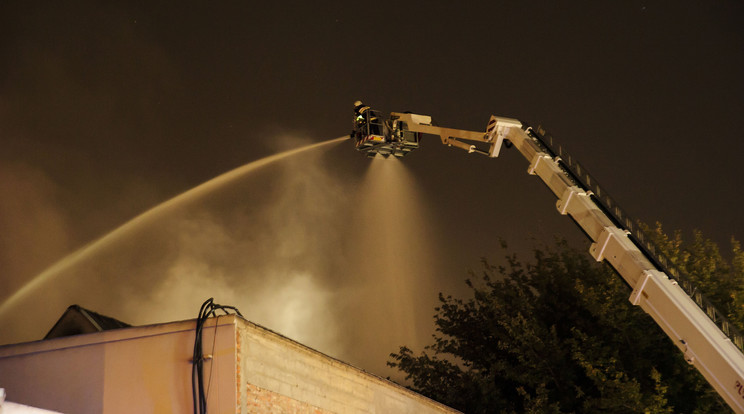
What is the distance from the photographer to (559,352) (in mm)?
28359

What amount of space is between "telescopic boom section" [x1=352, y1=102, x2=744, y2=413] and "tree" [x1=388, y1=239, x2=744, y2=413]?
30.7ft

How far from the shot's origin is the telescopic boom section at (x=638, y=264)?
42.4 feet

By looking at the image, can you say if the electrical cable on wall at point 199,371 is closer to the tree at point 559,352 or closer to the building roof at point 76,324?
the building roof at point 76,324

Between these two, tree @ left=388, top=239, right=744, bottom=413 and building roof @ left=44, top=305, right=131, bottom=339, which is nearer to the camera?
A: building roof @ left=44, top=305, right=131, bottom=339

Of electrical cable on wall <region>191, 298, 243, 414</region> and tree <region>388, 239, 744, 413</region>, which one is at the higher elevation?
tree <region>388, 239, 744, 413</region>

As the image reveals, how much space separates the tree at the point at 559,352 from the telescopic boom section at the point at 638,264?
30.7 feet

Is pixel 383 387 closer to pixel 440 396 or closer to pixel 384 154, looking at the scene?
pixel 384 154

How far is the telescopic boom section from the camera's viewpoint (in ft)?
42.4

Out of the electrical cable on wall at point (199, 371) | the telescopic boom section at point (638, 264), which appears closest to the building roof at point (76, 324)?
the electrical cable on wall at point (199, 371)

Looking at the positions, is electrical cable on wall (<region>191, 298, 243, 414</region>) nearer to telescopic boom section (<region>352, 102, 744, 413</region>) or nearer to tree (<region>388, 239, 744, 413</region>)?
telescopic boom section (<region>352, 102, 744, 413</region>)

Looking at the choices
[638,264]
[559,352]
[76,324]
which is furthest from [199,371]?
[559,352]

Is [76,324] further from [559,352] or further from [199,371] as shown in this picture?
[559,352]

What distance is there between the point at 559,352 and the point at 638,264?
1458 centimetres

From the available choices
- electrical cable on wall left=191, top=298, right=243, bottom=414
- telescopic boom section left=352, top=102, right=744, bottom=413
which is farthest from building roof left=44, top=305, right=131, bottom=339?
telescopic boom section left=352, top=102, right=744, bottom=413
